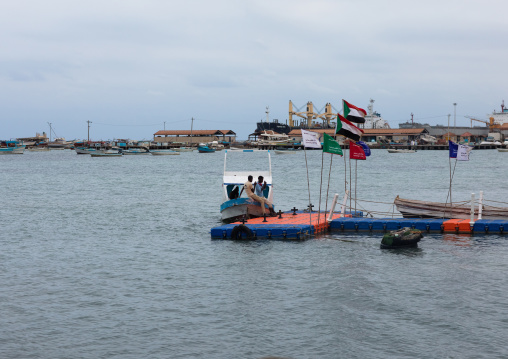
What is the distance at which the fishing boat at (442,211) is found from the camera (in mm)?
30547

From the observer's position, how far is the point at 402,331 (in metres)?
15.4

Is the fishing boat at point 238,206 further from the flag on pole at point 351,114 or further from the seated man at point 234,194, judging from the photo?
the flag on pole at point 351,114

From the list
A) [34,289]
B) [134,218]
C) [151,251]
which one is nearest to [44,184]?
[134,218]

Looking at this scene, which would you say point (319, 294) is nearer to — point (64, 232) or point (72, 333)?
point (72, 333)

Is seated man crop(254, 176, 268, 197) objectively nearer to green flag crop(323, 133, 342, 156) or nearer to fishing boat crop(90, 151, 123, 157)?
green flag crop(323, 133, 342, 156)

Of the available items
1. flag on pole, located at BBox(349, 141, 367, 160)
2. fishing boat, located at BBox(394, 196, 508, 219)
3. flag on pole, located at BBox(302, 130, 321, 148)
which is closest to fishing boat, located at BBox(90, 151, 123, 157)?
fishing boat, located at BBox(394, 196, 508, 219)

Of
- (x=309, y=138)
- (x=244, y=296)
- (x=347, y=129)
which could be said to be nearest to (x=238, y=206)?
(x=309, y=138)

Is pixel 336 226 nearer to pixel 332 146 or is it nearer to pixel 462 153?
pixel 332 146

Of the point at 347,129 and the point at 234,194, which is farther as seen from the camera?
the point at 234,194

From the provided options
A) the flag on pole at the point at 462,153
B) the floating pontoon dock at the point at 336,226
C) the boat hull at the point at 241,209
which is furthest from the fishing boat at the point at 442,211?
the boat hull at the point at 241,209

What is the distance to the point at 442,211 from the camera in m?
31.2

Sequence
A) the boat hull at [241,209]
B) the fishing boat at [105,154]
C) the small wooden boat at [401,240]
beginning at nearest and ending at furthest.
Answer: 1. the small wooden boat at [401,240]
2. the boat hull at [241,209]
3. the fishing boat at [105,154]

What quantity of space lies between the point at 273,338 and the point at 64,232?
20.5 metres

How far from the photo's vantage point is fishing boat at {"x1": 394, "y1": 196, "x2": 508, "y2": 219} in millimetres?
30547
